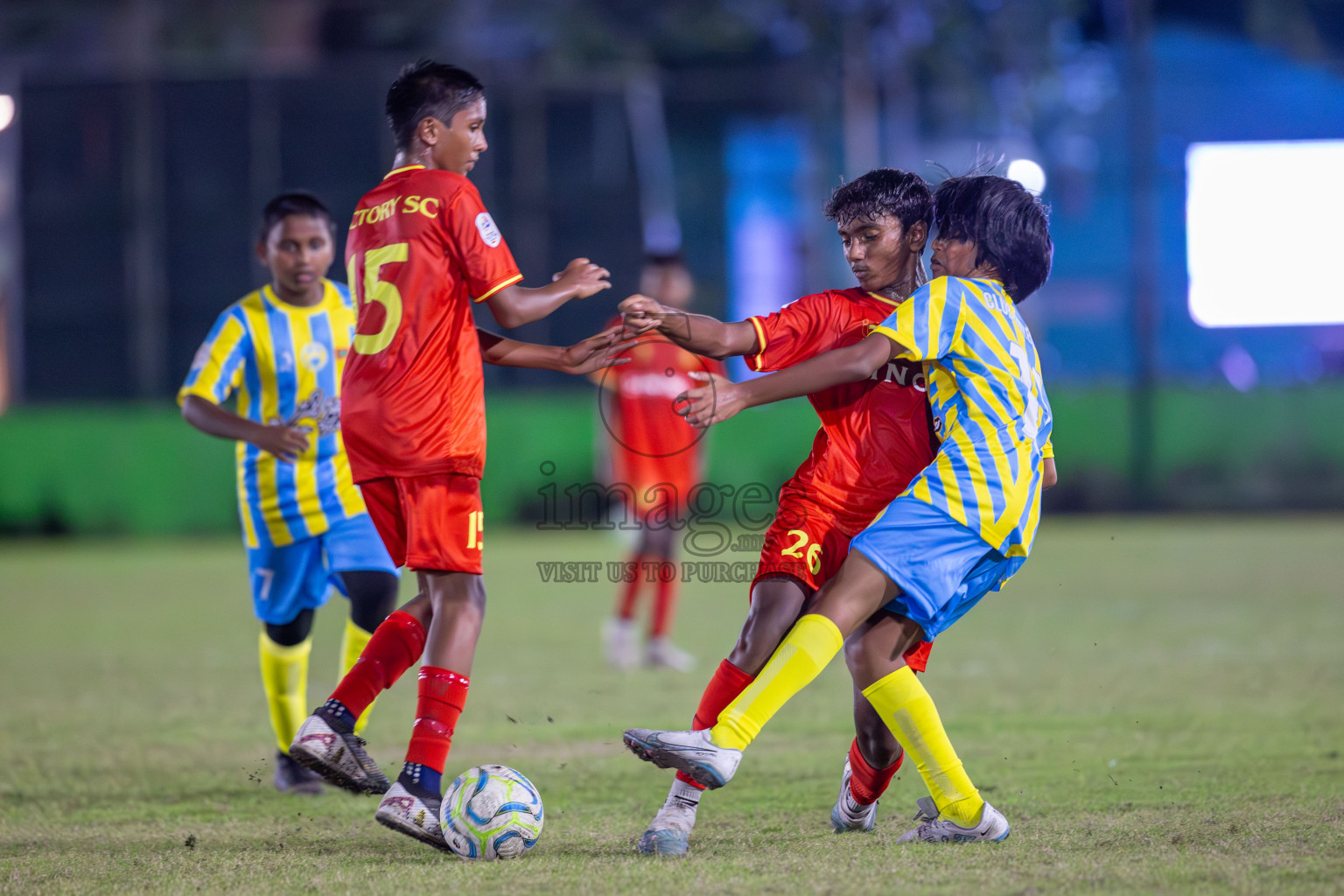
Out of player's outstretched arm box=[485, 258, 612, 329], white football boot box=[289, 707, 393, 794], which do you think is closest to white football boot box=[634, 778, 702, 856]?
white football boot box=[289, 707, 393, 794]

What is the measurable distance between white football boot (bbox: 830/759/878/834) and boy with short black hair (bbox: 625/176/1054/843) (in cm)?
16

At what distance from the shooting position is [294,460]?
430cm

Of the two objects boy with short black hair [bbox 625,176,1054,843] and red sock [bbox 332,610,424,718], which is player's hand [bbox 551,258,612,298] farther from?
red sock [bbox 332,610,424,718]

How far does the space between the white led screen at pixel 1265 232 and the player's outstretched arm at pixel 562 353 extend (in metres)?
14.4

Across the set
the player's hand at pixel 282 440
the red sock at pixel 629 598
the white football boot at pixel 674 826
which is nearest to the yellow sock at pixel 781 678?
the white football boot at pixel 674 826

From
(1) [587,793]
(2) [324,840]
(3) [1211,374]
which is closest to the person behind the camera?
(2) [324,840]

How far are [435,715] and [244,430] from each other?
126cm

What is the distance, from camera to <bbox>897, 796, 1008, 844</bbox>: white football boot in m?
3.32

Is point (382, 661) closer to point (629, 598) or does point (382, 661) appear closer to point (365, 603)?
point (365, 603)

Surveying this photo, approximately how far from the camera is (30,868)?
324cm

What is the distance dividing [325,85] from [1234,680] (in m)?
14.0

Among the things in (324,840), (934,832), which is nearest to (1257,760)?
(934,832)

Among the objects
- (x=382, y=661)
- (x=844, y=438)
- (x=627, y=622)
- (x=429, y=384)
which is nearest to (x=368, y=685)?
(x=382, y=661)

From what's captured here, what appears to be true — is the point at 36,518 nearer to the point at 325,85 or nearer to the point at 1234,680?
the point at 325,85
